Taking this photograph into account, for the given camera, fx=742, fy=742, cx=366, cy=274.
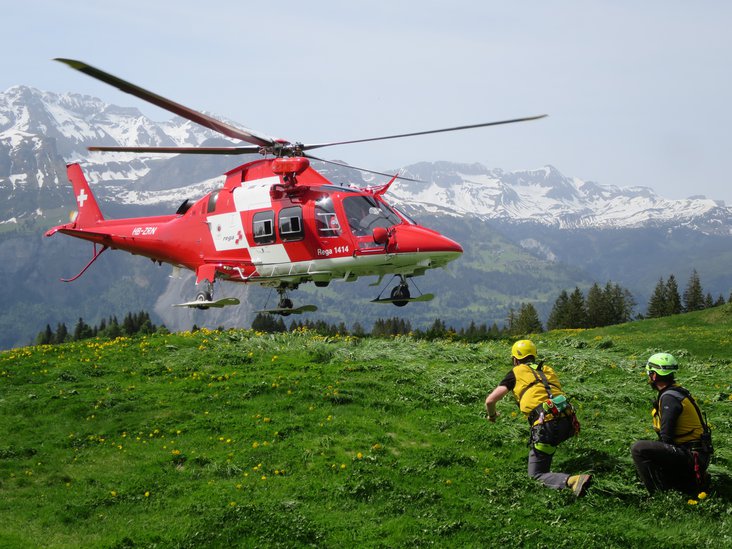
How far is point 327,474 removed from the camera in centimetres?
1489

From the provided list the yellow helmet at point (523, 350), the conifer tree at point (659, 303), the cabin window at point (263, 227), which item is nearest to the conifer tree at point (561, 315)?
the conifer tree at point (659, 303)

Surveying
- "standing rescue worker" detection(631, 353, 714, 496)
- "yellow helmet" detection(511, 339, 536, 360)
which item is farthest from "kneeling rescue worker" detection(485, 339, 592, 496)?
"standing rescue worker" detection(631, 353, 714, 496)

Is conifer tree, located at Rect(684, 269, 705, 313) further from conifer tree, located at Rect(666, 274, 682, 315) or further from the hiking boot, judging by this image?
the hiking boot

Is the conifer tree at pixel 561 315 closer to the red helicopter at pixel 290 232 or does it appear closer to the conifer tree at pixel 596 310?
the conifer tree at pixel 596 310

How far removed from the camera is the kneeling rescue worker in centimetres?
1342

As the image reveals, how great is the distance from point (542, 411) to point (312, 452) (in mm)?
5178

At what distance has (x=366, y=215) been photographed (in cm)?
2505

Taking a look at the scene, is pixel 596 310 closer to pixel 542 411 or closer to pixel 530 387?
pixel 530 387

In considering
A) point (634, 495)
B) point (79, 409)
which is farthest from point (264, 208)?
point (634, 495)

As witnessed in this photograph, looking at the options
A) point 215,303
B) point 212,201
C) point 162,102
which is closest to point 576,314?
point 212,201

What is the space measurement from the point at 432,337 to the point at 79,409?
55.3 feet

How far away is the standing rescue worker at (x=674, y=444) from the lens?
13.1 m

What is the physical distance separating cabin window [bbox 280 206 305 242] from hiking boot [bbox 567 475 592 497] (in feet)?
46.9

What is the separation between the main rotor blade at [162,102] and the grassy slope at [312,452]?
23.4 ft
